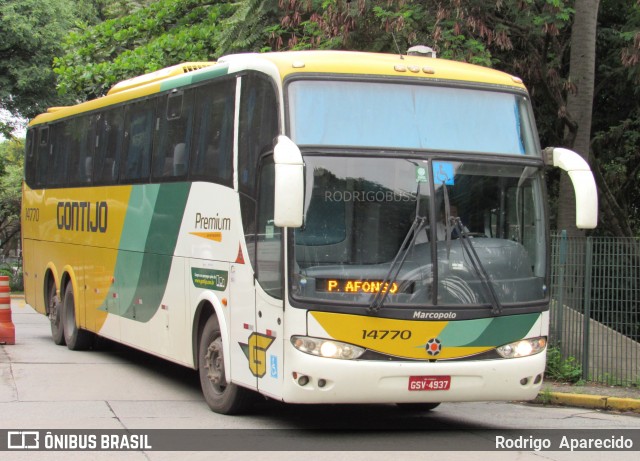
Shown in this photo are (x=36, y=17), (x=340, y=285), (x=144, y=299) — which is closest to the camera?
(x=340, y=285)

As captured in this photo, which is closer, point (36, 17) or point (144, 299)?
point (144, 299)

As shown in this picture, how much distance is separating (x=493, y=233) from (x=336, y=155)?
1.65m

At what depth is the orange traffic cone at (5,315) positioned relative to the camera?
1588 cm

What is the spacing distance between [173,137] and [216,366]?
3.03 meters

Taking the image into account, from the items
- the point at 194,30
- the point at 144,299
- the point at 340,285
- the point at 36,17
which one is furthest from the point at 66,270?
the point at 36,17

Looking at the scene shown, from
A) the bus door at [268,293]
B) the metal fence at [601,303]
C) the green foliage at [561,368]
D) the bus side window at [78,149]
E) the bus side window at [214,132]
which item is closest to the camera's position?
the bus door at [268,293]

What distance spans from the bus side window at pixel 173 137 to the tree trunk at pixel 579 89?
7.16 m

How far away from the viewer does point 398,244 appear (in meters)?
8.53

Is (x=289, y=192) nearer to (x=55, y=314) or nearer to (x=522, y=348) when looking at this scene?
(x=522, y=348)

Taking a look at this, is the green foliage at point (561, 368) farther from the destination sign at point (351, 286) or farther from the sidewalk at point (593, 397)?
the destination sign at point (351, 286)

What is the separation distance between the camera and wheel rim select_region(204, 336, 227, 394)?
1013 centimetres

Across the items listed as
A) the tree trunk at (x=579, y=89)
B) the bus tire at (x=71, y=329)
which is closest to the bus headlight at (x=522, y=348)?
the tree trunk at (x=579, y=89)

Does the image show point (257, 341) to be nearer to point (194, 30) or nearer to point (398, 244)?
point (398, 244)

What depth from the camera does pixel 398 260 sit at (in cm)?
847
